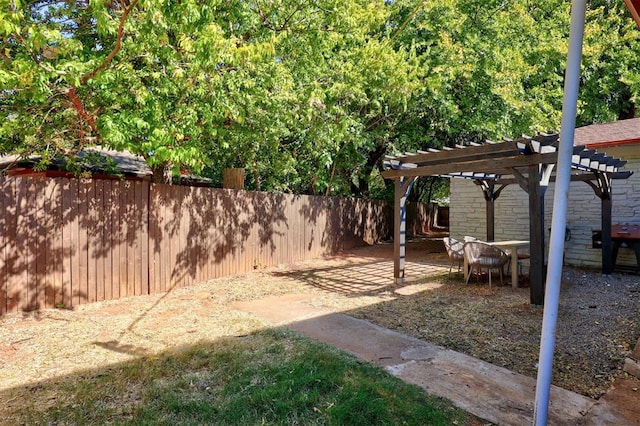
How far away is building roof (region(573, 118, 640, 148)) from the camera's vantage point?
26.3 feet

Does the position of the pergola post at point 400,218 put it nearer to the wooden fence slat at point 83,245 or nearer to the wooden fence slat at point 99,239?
the wooden fence slat at point 99,239

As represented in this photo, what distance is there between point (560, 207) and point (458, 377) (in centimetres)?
167

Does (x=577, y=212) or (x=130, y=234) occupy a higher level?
(x=577, y=212)

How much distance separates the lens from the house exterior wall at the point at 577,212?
320 inches

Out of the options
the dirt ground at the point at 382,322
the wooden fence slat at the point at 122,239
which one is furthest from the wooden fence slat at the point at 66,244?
the wooden fence slat at the point at 122,239

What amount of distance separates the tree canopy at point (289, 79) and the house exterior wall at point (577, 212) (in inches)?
71.9

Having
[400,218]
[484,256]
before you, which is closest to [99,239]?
[400,218]

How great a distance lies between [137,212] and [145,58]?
7.55ft

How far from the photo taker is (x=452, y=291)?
6.36 m

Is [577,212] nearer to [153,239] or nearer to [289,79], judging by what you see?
[289,79]

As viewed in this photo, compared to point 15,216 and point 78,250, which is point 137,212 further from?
point 15,216

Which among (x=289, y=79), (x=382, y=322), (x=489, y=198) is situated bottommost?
(x=382, y=322)

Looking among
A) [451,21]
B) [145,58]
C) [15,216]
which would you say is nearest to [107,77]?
[145,58]

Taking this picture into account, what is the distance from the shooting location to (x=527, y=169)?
20.1ft
